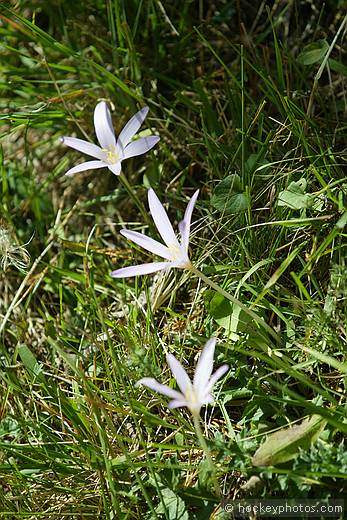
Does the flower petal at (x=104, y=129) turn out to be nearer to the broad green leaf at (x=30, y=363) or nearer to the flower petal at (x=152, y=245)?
the flower petal at (x=152, y=245)

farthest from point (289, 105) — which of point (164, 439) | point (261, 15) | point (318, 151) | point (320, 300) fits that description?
point (164, 439)

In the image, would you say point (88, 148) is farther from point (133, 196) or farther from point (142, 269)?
point (142, 269)

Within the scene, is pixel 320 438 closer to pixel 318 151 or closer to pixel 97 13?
pixel 318 151

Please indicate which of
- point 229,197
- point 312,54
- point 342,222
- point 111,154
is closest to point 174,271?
point 229,197

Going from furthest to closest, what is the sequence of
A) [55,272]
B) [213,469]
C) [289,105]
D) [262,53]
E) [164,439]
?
1. [262,53]
2. [55,272]
3. [289,105]
4. [164,439]
5. [213,469]

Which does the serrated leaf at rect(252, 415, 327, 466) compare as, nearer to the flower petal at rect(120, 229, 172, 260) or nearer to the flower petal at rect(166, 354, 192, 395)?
the flower petal at rect(166, 354, 192, 395)

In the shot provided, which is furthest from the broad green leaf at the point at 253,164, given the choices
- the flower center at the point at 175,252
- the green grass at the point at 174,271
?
the flower center at the point at 175,252
